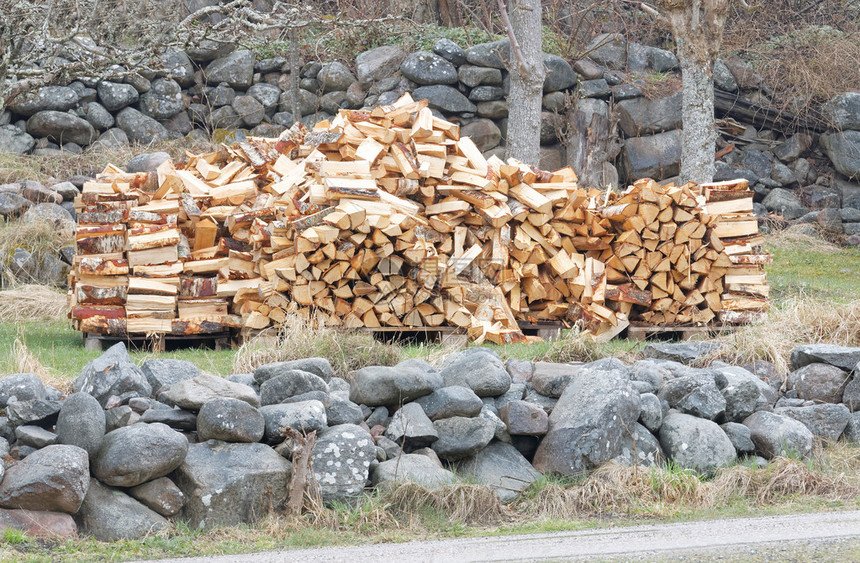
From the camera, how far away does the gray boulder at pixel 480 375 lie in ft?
18.9

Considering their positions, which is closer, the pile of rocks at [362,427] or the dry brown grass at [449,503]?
the pile of rocks at [362,427]

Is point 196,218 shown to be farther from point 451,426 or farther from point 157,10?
point 157,10

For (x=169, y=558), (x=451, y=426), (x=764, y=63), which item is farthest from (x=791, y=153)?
(x=169, y=558)

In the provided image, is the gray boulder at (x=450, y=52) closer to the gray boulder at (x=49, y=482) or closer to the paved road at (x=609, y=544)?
the paved road at (x=609, y=544)

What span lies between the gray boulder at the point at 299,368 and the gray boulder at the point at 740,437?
2.56 metres

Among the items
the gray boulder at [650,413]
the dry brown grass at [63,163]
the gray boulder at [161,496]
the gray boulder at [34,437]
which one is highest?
the dry brown grass at [63,163]

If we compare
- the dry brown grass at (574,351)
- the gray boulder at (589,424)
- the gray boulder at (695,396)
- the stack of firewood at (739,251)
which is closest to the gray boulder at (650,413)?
the gray boulder at (589,424)

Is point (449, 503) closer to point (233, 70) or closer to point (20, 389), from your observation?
point (20, 389)

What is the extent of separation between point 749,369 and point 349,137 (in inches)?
175

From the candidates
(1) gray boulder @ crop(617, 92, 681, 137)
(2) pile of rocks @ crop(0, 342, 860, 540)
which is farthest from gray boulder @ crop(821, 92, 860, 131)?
(2) pile of rocks @ crop(0, 342, 860, 540)

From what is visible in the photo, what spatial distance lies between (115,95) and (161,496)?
1193cm

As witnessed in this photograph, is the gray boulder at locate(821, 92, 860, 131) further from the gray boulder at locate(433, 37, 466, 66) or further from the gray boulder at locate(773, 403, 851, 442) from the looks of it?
the gray boulder at locate(773, 403, 851, 442)

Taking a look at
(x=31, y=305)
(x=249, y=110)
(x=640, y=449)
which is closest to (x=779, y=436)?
(x=640, y=449)

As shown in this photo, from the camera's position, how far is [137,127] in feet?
50.0
